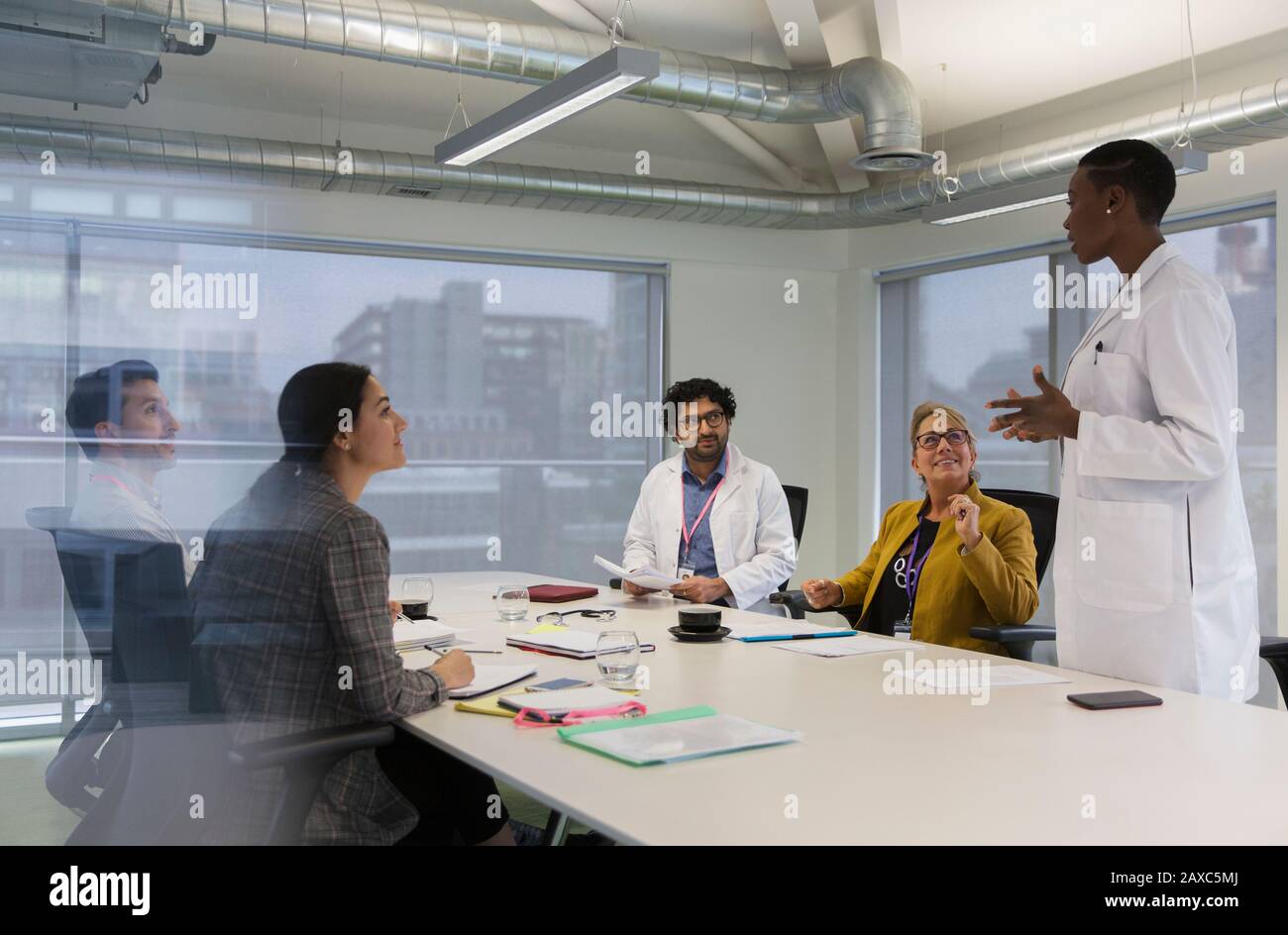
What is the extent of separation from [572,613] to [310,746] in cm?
159

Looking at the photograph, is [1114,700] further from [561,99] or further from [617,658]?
[561,99]

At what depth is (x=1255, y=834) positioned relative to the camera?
4.34 ft

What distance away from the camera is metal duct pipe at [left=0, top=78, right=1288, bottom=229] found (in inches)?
168

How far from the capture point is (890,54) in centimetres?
492

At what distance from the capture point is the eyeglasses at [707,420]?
4.20m

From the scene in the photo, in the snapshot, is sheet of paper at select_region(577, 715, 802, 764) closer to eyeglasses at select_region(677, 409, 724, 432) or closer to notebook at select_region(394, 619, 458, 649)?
notebook at select_region(394, 619, 458, 649)

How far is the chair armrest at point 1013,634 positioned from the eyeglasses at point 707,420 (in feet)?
5.41

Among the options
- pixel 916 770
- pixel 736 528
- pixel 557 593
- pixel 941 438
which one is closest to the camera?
pixel 916 770

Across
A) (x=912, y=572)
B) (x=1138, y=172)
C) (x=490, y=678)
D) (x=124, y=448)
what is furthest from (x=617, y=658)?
(x=1138, y=172)

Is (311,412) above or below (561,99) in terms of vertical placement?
below

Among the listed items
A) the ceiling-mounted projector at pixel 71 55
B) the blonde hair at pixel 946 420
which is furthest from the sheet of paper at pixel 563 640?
the ceiling-mounted projector at pixel 71 55

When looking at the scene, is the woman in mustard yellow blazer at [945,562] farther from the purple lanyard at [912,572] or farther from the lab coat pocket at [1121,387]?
the lab coat pocket at [1121,387]
